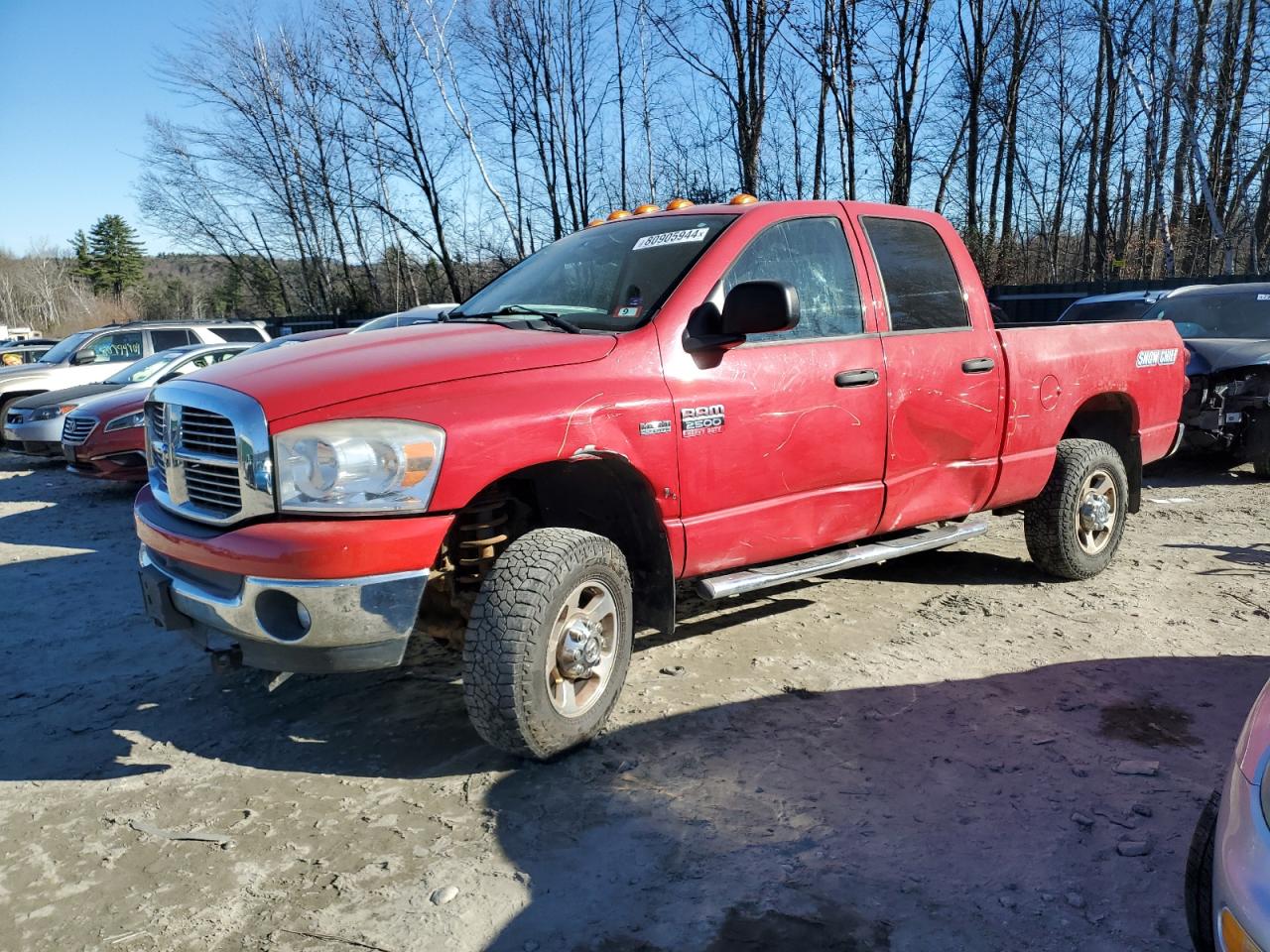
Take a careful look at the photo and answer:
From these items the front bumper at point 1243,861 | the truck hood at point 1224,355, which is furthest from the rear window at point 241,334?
the front bumper at point 1243,861

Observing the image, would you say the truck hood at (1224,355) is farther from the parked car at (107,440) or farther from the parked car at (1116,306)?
the parked car at (107,440)

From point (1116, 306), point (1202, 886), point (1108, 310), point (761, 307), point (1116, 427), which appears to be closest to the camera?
point (1202, 886)

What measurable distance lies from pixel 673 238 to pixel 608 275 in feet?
1.05

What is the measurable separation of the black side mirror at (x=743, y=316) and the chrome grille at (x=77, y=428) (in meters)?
7.65

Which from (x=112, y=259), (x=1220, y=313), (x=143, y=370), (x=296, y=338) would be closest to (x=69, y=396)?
(x=143, y=370)

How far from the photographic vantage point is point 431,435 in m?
2.86

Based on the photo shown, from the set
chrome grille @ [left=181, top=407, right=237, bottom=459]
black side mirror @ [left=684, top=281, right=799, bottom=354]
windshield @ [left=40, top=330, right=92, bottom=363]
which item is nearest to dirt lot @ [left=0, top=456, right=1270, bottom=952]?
chrome grille @ [left=181, top=407, right=237, bottom=459]

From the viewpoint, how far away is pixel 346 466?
278 cm

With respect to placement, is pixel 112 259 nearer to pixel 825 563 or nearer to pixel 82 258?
pixel 82 258

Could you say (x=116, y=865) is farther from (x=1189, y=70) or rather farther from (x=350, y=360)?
(x=1189, y=70)

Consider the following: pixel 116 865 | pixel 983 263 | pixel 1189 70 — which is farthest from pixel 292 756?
pixel 1189 70

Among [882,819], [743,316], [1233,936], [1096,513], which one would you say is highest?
[743,316]

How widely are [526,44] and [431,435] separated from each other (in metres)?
20.5

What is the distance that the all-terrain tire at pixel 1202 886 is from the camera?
187 cm
